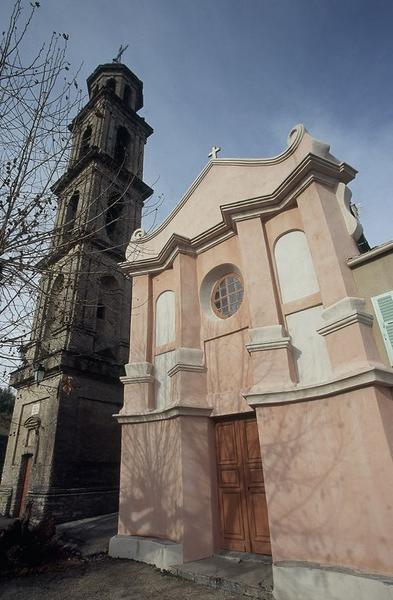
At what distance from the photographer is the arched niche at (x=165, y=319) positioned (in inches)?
353

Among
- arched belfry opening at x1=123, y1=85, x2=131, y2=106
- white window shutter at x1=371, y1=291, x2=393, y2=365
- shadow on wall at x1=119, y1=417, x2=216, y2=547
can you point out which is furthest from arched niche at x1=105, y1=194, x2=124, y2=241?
white window shutter at x1=371, y1=291, x2=393, y2=365

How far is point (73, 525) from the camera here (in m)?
12.0

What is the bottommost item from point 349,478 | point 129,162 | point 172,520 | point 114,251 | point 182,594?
point 182,594

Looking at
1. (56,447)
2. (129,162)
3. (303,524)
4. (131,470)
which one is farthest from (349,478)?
(129,162)

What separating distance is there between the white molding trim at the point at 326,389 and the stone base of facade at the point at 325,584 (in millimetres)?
2281

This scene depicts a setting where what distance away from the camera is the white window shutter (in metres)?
5.56

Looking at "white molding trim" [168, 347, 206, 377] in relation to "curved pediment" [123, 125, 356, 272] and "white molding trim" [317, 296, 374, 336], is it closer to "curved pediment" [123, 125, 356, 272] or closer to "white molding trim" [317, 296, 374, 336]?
"curved pediment" [123, 125, 356, 272]

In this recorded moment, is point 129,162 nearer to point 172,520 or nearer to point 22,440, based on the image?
point 22,440

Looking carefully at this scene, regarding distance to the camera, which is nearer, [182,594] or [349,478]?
[349,478]

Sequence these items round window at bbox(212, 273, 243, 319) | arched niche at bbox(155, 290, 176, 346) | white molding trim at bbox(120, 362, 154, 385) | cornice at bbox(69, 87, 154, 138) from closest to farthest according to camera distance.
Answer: round window at bbox(212, 273, 243, 319), white molding trim at bbox(120, 362, 154, 385), arched niche at bbox(155, 290, 176, 346), cornice at bbox(69, 87, 154, 138)

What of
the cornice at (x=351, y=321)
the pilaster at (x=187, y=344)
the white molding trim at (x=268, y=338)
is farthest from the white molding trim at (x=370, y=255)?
the pilaster at (x=187, y=344)

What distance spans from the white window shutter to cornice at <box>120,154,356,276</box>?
2681 millimetres

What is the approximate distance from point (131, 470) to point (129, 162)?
2077cm

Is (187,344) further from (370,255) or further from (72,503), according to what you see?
(72,503)
